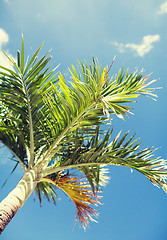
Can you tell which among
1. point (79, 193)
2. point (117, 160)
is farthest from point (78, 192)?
point (117, 160)

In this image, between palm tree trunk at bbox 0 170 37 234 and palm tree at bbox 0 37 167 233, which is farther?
palm tree at bbox 0 37 167 233

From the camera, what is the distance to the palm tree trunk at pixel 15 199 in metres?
2.19

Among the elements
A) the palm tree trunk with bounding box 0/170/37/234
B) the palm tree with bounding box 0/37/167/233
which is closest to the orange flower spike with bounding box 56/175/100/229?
the palm tree with bounding box 0/37/167/233

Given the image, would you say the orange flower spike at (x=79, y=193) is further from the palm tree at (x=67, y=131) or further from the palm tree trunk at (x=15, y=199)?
the palm tree trunk at (x=15, y=199)

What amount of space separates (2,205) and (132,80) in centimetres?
271

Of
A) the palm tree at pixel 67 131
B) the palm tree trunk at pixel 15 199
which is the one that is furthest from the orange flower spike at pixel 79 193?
the palm tree trunk at pixel 15 199

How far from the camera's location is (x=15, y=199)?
2.44 m

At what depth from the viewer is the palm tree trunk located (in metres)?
2.19

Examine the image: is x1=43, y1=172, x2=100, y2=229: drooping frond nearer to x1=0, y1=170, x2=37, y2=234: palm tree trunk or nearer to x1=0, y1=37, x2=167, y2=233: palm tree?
x1=0, y1=37, x2=167, y2=233: palm tree

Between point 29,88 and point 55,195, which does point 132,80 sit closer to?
point 29,88

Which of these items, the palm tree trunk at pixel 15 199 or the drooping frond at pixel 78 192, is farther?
the drooping frond at pixel 78 192

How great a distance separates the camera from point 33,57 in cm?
303

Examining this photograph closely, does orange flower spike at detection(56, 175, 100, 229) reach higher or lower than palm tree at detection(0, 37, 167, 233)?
lower

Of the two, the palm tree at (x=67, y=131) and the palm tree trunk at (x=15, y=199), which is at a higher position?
the palm tree at (x=67, y=131)
